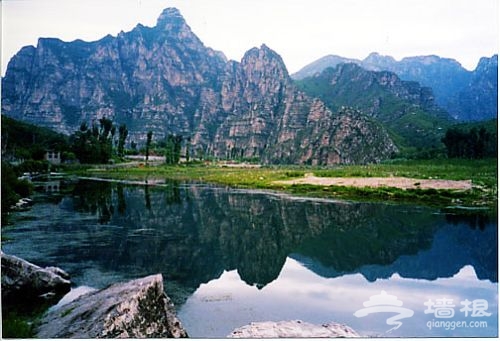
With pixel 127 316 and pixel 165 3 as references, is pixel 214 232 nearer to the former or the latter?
pixel 165 3

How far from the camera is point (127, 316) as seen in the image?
3.69m

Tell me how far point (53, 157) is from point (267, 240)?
18662 millimetres

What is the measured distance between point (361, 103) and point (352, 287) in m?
38.4

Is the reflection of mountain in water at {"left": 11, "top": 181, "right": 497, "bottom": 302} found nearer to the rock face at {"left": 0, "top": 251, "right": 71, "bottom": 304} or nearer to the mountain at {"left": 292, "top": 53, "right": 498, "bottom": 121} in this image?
the rock face at {"left": 0, "top": 251, "right": 71, "bottom": 304}

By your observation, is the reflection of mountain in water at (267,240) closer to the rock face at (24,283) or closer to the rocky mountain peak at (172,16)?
the rock face at (24,283)

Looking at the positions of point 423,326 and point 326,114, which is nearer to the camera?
point 423,326

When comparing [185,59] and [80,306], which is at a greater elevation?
[185,59]

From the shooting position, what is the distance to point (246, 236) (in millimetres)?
7898

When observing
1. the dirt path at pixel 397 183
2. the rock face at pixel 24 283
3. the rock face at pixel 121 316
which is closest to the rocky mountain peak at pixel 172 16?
the rock face at pixel 24 283

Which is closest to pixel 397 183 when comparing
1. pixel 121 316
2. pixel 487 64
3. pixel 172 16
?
pixel 487 64

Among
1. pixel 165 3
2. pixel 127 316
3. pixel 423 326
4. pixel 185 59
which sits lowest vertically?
pixel 423 326

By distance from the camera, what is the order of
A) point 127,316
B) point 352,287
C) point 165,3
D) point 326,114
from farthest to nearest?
point 326,114, point 165,3, point 352,287, point 127,316

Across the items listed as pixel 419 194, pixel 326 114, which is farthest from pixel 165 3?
pixel 326 114

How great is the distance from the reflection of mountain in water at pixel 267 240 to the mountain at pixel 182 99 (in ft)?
127
